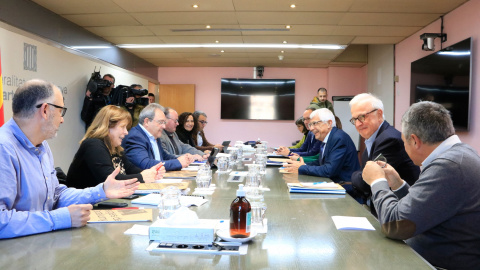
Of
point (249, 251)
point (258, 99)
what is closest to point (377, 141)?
point (249, 251)

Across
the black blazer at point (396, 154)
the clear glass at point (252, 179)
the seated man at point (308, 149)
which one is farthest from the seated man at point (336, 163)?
the seated man at point (308, 149)

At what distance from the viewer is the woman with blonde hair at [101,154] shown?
2.60 metres

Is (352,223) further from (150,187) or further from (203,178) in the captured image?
(150,187)

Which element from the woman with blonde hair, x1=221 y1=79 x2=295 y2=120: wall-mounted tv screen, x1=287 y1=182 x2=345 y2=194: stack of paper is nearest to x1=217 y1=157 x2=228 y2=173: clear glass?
the woman with blonde hair

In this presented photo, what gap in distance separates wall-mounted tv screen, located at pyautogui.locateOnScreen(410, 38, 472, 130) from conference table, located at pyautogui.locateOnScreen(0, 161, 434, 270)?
11.7 feet

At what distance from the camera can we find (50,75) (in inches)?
227

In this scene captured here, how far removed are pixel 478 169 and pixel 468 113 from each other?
3909 mm

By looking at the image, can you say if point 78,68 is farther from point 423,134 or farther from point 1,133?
point 423,134

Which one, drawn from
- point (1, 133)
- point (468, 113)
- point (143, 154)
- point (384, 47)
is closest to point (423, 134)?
point (1, 133)

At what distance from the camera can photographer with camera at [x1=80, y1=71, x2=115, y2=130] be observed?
21.9 ft

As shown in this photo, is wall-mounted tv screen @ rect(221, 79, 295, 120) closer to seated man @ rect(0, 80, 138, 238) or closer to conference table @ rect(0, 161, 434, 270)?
seated man @ rect(0, 80, 138, 238)

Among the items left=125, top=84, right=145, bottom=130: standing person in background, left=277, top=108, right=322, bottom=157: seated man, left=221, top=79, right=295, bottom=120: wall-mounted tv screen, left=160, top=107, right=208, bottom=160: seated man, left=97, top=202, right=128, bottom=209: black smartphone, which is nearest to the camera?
left=97, top=202, right=128, bottom=209: black smartphone

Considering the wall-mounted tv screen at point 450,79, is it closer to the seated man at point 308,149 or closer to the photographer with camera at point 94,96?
the seated man at point 308,149

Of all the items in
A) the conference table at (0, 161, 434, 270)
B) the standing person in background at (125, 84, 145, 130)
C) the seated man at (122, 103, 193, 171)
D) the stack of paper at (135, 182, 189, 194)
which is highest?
the standing person in background at (125, 84, 145, 130)
